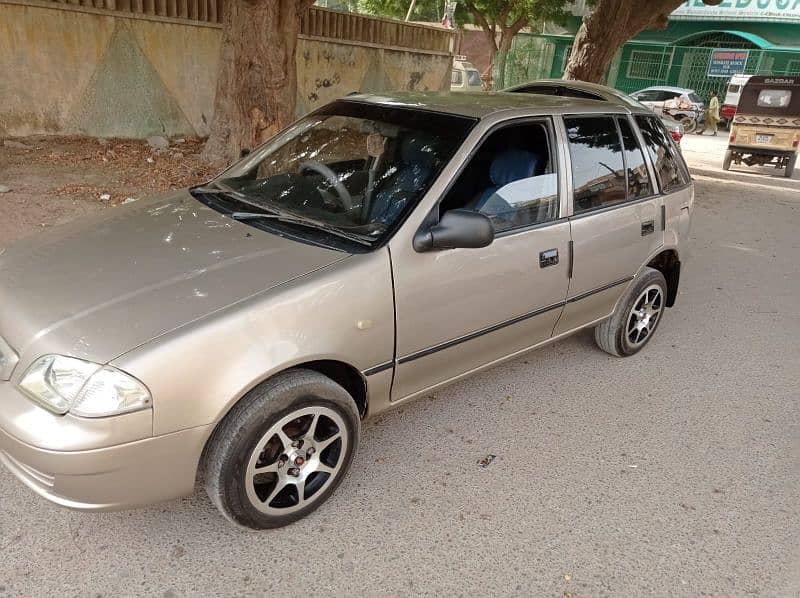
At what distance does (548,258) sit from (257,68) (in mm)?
5516

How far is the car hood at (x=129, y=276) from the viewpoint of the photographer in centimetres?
222

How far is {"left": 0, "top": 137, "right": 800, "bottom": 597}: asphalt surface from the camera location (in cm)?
244

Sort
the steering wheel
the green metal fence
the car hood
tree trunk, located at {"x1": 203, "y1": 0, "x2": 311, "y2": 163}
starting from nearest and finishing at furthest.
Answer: the car hood → the steering wheel → tree trunk, located at {"x1": 203, "y1": 0, "x2": 311, "y2": 163} → the green metal fence

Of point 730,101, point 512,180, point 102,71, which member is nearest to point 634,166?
point 512,180

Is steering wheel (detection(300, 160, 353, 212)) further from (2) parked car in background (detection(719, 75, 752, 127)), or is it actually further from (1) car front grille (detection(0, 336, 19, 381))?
(2) parked car in background (detection(719, 75, 752, 127))

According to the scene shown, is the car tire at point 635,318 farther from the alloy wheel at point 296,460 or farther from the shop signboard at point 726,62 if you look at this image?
the shop signboard at point 726,62

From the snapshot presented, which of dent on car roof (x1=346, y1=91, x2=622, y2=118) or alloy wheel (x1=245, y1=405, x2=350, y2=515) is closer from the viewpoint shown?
alloy wheel (x1=245, y1=405, x2=350, y2=515)

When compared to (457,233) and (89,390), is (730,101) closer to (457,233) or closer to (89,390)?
(457,233)

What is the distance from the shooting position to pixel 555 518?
2.84 m

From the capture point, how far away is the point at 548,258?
11.0 ft

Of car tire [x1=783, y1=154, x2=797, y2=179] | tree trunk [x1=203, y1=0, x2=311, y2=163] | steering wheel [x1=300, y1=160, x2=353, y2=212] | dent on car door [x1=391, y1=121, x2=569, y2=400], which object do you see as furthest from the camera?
car tire [x1=783, y1=154, x2=797, y2=179]

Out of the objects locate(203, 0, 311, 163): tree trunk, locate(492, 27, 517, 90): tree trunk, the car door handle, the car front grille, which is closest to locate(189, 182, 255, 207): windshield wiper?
the car front grille

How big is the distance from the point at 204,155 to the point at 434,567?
Answer: 7.10 metres

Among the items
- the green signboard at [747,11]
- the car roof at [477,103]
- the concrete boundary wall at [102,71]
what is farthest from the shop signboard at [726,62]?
the car roof at [477,103]
